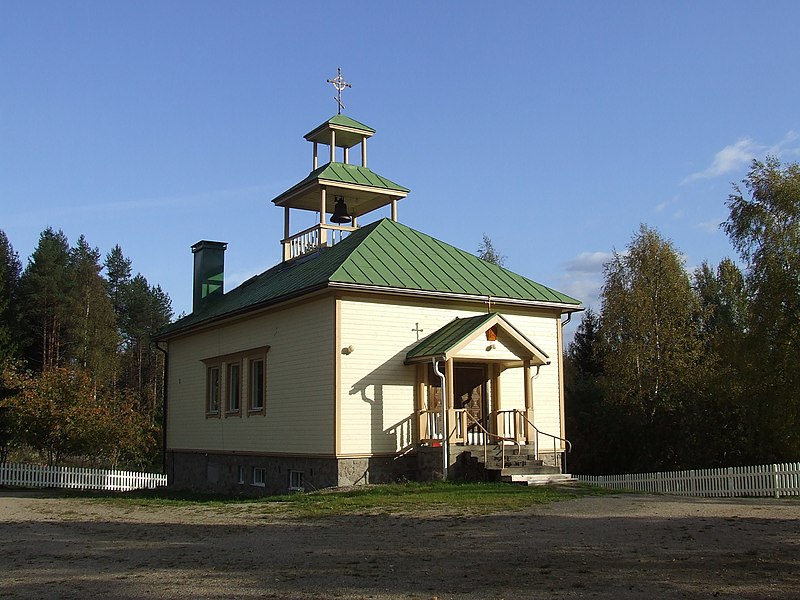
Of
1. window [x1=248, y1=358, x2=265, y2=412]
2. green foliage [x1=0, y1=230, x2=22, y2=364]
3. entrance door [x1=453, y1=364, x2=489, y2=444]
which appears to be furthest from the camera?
green foliage [x1=0, y1=230, x2=22, y2=364]

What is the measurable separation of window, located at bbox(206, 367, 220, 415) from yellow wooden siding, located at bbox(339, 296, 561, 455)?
7.18m

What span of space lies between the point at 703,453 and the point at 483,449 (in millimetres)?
16991

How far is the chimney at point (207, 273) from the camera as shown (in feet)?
98.7

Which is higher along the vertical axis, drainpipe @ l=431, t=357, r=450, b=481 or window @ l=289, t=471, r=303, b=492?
drainpipe @ l=431, t=357, r=450, b=481

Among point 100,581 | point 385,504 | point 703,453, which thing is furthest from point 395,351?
point 703,453

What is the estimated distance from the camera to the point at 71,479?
3238 cm

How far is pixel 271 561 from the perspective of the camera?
9.96m

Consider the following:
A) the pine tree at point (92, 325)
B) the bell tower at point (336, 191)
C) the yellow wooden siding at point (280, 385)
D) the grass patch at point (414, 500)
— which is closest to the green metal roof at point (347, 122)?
the bell tower at point (336, 191)

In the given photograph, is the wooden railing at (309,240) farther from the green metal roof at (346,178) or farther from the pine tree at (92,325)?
the pine tree at (92,325)

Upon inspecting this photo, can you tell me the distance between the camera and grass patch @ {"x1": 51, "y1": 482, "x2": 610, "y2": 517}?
15.0m

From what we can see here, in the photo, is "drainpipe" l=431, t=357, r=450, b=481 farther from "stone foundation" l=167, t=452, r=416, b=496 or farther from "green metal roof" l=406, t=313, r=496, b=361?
"stone foundation" l=167, t=452, r=416, b=496

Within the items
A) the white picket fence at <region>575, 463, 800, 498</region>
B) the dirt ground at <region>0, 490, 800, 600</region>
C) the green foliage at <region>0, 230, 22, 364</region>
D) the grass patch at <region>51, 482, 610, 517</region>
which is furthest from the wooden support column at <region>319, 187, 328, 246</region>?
Result: the green foliage at <region>0, 230, 22, 364</region>

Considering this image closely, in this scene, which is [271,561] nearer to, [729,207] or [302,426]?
[302,426]

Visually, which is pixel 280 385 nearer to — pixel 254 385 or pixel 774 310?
pixel 254 385
